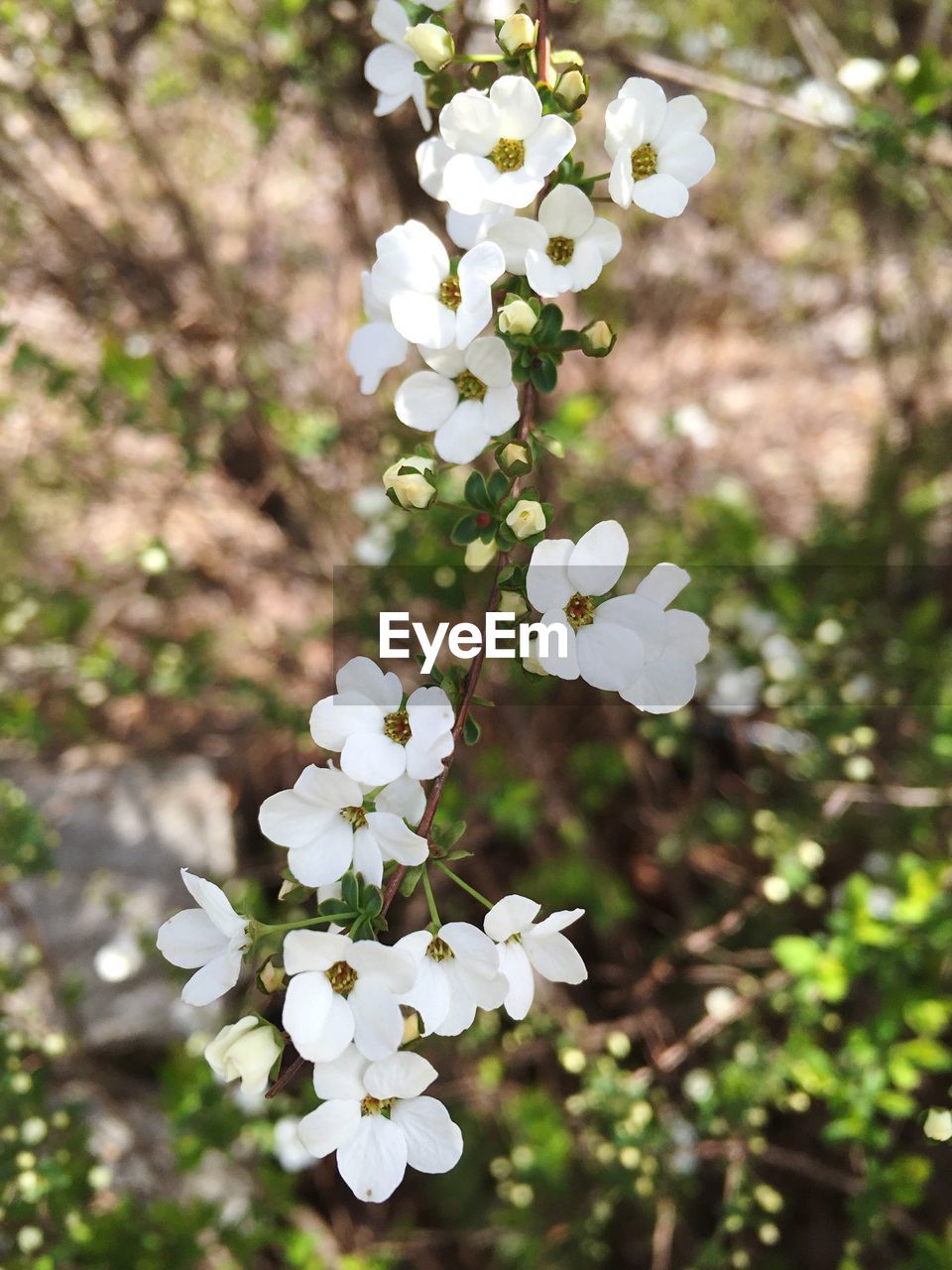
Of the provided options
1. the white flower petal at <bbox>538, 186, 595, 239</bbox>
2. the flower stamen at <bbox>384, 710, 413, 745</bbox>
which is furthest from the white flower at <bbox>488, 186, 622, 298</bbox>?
the flower stamen at <bbox>384, 710, 413, 745</bbox>

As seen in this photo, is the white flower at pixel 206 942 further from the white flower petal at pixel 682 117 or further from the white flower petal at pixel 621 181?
the white flower petal at pixel 682 117

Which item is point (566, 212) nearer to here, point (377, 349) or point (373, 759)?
point (377, 349)

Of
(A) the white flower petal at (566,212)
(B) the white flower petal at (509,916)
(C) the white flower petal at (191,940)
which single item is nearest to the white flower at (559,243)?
(A) the white flower petal at (566,212)

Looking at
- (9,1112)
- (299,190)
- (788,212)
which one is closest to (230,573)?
(299,190)

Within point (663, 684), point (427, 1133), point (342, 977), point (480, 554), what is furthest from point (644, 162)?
point (427, 1133)

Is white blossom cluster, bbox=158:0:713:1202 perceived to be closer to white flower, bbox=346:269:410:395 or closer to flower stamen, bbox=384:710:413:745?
flower stamen, bbox=384:710:413:745
